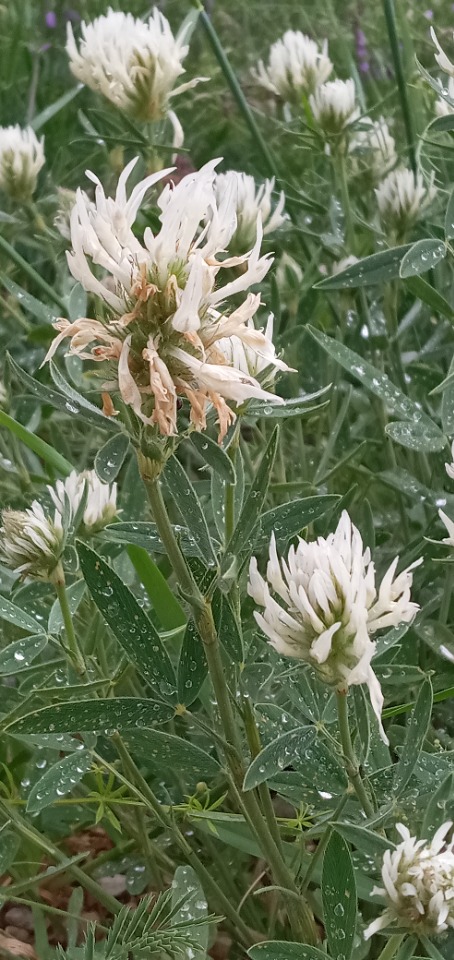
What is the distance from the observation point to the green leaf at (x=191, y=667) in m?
0.52

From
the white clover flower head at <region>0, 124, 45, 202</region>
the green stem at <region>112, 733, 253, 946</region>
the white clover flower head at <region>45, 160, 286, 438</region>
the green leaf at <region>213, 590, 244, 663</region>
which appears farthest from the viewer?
the white clover flower head at <region>0, 124, 45, 202</region>

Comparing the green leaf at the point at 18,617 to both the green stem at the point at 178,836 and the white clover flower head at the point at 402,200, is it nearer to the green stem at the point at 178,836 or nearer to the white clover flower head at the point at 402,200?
the green stem at the point at 178,836

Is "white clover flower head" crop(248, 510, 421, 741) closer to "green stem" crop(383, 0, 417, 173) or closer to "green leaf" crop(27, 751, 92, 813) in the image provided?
"green leaf" crop(27, 751, 92, 813)

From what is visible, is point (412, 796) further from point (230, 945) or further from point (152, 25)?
point (152, 25)

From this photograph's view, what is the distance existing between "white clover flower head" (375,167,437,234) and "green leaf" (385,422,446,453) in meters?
0.30

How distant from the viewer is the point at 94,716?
19.3 inches

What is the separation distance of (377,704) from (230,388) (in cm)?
16

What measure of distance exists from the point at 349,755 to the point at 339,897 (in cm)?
7

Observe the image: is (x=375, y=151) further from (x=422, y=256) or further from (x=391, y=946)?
(x=391, y=946)

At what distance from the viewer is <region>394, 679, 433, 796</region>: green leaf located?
0.47 m

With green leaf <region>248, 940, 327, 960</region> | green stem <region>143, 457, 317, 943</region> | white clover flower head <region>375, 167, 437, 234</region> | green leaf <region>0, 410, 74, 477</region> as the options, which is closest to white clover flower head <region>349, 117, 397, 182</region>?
→ white clover flower head <region>375, 167, 437, 234</region>

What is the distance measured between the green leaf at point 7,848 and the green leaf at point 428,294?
1.65 feet

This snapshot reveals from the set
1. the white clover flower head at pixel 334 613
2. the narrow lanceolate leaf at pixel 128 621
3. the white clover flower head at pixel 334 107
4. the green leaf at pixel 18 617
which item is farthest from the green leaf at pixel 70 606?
the white clover flower head at pixel 334 107

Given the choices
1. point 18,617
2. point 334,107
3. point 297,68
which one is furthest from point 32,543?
point 297,68
